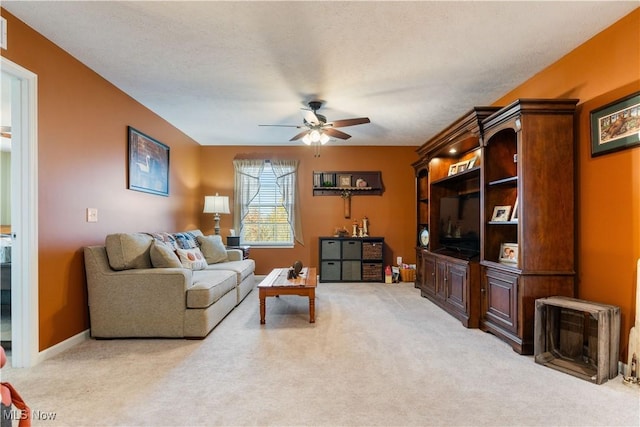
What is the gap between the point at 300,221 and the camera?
603cm

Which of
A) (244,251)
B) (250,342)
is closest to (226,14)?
(250,342)

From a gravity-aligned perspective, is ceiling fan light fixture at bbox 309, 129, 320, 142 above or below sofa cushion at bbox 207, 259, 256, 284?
above

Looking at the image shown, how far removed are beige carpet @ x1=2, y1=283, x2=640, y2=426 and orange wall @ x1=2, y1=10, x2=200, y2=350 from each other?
1.59 ft

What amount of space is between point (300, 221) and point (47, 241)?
3.94 metres

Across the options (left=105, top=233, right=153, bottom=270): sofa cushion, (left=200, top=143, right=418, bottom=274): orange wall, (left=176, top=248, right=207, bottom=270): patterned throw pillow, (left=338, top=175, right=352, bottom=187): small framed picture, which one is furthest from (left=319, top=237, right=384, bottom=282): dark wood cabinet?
(left=105, top=233, right=153, bottom=270): sofa cushion

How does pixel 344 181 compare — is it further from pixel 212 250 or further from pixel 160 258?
pixel 160 258

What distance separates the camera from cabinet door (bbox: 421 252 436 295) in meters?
4.29

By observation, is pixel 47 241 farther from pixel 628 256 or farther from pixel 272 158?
pixel 628 256

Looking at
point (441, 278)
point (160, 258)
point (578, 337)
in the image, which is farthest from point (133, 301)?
point (578, 337)

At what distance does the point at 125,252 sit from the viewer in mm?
3006

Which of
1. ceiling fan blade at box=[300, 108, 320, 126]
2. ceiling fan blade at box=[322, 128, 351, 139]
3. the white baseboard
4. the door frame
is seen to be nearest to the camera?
the door frame

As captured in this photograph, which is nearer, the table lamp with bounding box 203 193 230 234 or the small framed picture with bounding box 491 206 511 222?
the small framed picture with bounding box 491 206 511 222

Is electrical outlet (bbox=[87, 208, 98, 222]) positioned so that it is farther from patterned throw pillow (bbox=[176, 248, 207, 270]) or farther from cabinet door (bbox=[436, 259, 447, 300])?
cabinet door (bbox=[436, 259, 447, 300])

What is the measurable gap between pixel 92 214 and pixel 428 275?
161 inches
